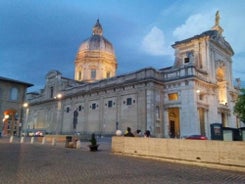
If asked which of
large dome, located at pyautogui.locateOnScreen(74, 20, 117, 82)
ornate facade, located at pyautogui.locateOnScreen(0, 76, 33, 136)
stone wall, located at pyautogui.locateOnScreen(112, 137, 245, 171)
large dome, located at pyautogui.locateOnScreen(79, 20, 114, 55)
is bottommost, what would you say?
stone wall, located at pyautogui.locateOnScreen(112, 137, 245, 171)

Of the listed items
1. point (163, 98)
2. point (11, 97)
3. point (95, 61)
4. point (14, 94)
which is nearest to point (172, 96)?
point (163, 98)

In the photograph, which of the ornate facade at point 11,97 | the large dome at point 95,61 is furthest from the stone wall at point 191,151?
the large dome at point 95,61

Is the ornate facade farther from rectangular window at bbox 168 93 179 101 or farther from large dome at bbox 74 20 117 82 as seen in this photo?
rectangular window at bbox 168 93 179 101

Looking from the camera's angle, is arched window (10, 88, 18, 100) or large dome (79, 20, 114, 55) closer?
arched window (10, 88, 18, 100)

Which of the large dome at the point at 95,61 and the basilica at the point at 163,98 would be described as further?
the large dome at the point at 95,61

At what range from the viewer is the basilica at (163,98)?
35906mm

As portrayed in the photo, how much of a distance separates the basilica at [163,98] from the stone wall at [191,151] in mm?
18770

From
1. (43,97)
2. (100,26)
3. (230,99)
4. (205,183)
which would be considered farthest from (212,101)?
(100,26)

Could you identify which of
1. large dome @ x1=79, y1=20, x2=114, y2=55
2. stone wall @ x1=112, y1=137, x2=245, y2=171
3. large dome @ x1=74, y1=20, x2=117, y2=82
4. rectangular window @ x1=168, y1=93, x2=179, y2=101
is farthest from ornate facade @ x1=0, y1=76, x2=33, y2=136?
stone wall @ x1=112, y1=137, x2=245, y2=171

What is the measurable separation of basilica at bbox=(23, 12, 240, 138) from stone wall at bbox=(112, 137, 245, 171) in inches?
739

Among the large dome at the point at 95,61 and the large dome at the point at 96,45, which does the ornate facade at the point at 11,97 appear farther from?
the large dome at the point at 96,45

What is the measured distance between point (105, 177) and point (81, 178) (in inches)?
35.1

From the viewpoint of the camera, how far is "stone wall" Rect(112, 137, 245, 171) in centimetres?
1145

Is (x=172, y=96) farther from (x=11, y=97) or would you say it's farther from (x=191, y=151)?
(x=11, y=97)
